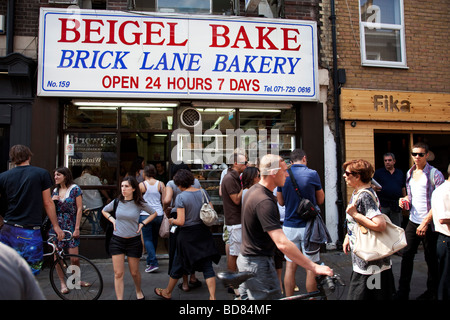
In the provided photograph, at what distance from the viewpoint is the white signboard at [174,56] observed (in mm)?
6766

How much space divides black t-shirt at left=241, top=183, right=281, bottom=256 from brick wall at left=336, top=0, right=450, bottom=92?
5.62m

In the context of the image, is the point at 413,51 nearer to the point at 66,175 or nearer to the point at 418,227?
the point at 418,227

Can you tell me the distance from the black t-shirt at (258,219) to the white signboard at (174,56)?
448cm

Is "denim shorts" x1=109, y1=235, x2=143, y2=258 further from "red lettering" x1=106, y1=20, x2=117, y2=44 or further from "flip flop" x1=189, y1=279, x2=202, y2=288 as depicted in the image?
"red lettering" x1=106, y1=20, x2=117, y2=44

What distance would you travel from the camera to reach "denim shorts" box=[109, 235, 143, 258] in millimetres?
4383

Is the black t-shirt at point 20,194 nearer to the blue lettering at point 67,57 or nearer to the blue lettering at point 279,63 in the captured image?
the blue lettering at point 67,57

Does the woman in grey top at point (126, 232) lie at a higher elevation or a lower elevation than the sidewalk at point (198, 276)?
higher

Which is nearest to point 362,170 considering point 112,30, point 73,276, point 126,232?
point 126,232

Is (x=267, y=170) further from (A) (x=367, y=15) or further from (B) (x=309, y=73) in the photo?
(A) (x=367, y=15)

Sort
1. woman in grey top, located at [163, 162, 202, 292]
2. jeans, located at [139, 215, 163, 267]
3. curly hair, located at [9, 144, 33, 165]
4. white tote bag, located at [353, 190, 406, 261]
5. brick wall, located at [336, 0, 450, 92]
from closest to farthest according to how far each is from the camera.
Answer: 1. white tote bag, located at [353, 190, 406, 261]
2. curly hair, located at [9, 144, 33, 165]
3. woman in grey top, located at [163, 162, 202, 292]
4. jeans, located at [139, 215, 163, 267]
5. brick wall, located at [336, 0, 450, 92]

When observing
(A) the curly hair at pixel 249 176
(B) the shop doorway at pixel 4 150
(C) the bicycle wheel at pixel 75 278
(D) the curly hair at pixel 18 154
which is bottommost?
(C) the bicycle wheel at pixel 75 278

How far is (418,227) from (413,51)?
17.6ft

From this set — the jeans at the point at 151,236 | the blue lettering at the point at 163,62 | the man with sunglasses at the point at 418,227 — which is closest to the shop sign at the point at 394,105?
the man with sunglasses at the point at 418,227

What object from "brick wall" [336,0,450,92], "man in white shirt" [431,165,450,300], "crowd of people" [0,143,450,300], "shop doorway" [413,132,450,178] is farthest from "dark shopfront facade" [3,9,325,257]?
"shop doorway" [413,132,450,178]
